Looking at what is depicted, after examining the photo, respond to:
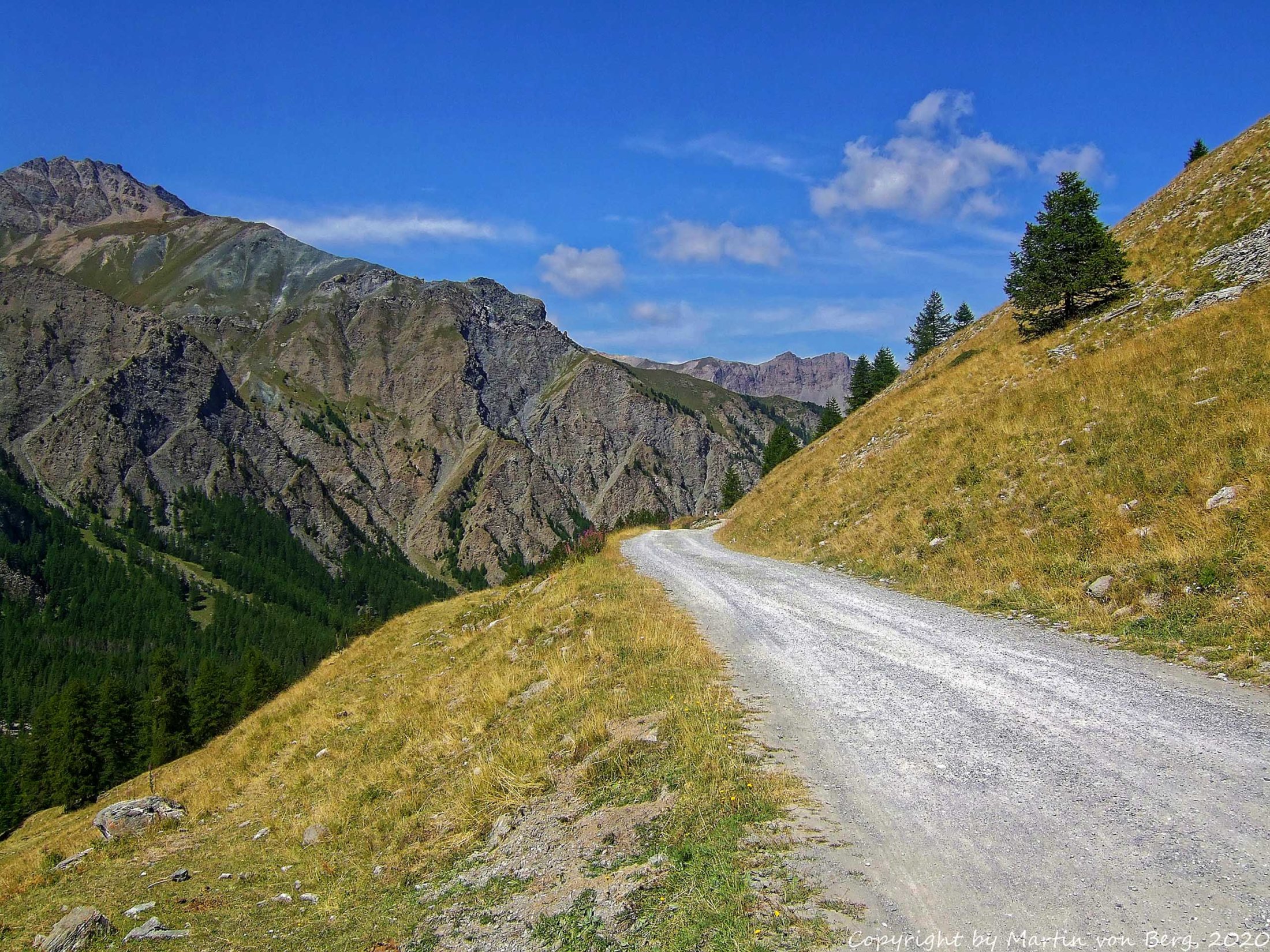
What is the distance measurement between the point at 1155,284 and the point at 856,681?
98.5 ft

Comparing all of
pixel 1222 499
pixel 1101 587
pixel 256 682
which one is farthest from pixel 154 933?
pixel 256 682

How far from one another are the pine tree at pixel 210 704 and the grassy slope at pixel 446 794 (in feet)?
244

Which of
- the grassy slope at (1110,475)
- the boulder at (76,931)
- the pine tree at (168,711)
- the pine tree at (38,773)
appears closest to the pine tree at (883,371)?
the grassy slope at (1110,475)

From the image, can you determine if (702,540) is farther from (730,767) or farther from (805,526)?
(730,767)

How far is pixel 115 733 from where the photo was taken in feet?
263

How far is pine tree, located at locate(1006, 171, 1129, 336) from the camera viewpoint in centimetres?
3105

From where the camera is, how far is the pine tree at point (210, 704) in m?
78.6

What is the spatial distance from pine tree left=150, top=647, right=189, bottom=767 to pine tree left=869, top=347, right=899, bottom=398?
304 feet

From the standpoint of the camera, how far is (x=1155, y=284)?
28875 millimetres

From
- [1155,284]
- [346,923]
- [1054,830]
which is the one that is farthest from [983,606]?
[1155,284]

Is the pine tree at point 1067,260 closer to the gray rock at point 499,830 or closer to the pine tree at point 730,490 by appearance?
the gray rock at point 499,830

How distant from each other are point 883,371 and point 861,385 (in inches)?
139

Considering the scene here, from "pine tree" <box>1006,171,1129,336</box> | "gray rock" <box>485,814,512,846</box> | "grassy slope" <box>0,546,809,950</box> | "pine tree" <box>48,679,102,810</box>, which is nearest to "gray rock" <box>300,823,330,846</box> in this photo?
"grassy slope" <box>0,546,809,950</box>

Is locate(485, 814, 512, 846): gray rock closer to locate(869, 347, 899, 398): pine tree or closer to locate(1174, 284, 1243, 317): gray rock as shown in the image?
locate(1174, 284, 1243, 317): gray rock
